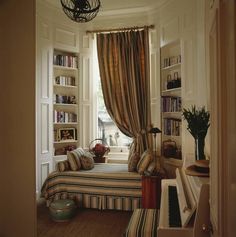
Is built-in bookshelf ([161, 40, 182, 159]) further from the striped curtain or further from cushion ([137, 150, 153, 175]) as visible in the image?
cushion ([137, 150, 153, 175])

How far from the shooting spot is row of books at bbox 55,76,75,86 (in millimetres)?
4895

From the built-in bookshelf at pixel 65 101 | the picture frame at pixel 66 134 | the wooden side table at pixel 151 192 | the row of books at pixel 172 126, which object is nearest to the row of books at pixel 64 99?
the built-in bookshelf at pixel 65 101

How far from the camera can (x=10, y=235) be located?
138 centimetres

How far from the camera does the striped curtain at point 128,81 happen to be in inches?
191

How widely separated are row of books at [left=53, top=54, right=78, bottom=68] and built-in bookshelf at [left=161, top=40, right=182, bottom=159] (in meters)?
1.76

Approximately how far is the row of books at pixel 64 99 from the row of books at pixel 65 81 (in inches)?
9.5

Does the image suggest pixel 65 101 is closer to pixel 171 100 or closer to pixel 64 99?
pixel 64 99

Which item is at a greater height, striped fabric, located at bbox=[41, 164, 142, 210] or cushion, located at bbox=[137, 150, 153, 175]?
cushion, located at bbox=[137, 150, 153, 175]

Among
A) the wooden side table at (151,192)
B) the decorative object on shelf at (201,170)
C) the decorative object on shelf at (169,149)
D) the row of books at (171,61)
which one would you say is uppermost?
the row of books at (171,61)

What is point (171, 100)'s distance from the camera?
4.51 m

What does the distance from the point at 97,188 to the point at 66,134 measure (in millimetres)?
1584


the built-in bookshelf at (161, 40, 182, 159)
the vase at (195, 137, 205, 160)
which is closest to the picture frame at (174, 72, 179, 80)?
the built-in bookshelf at (161, 40, 182, 159)

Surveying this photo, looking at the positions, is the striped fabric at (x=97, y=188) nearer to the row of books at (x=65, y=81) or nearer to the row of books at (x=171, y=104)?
the row of books at (x=171, y=104)

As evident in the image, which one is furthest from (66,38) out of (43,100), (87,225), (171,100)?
(87,225)
